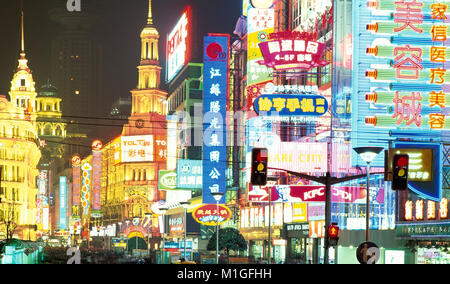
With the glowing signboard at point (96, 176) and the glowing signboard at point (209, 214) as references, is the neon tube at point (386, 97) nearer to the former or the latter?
the glowing signboard at point (209, 214)

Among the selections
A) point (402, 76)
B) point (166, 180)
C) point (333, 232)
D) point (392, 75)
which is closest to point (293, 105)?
point (392, 75)

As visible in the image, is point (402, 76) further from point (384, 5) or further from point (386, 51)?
point (384, 5)

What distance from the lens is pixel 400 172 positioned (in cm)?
2702

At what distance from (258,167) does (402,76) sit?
31581 millimetres

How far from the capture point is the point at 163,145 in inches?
7136

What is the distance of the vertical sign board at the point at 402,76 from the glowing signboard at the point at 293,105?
31.2 ft

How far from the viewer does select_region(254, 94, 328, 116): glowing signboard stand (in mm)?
66500

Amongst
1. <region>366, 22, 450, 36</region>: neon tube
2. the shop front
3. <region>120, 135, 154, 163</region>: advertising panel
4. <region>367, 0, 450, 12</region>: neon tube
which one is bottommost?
the shop front

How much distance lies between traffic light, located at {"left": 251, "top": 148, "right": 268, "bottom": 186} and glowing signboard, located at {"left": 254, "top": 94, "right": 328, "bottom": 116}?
38.3 metres

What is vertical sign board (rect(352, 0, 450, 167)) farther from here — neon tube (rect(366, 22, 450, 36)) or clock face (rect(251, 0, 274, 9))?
clock face (rect(251, 0, 274, 9))

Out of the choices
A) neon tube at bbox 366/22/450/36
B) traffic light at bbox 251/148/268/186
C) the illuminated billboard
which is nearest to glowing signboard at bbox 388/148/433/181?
traffic light at bbox 251/148/268/186
